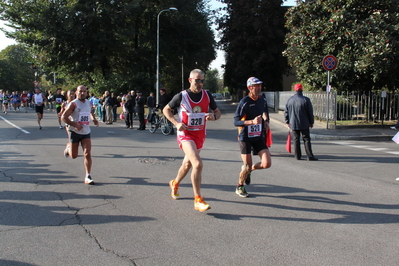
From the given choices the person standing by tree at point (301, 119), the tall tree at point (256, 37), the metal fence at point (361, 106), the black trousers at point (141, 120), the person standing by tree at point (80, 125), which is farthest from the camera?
the tall tree at point (256, 37)

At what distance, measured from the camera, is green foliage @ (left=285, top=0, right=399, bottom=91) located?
16.2 m

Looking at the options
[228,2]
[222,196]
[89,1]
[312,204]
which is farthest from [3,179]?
[228,2]

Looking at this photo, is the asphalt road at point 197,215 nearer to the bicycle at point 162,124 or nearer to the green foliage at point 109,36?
the bicycle at point 162,124

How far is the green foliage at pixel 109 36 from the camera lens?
31609 mm

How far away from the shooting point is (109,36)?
108ft

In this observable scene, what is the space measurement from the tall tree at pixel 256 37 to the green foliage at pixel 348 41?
1690 centimetres

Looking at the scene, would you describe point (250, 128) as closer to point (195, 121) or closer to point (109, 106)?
point (195, 121)

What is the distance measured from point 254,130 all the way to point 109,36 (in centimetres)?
2976

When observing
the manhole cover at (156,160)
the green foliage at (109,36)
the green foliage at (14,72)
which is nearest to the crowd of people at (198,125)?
the manhole cover at (156,160)

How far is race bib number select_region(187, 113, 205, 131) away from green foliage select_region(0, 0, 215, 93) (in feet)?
93.1

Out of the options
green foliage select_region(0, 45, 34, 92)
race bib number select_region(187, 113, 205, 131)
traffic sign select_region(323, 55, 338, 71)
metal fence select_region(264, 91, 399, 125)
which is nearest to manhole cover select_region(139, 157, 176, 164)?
race bib number select_region(187, 113, 205, 131)

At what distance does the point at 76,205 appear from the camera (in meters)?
5.48

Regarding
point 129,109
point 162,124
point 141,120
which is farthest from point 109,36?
point 162,124

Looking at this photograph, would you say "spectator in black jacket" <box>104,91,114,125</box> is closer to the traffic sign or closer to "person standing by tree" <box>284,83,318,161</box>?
the traffic sign
